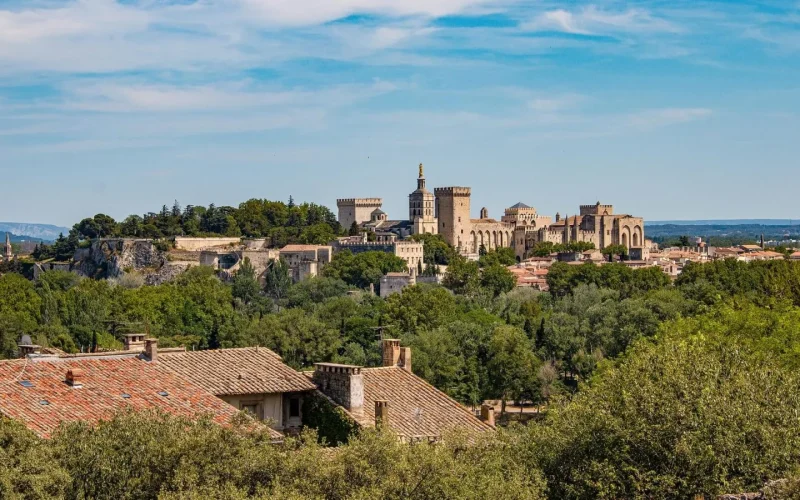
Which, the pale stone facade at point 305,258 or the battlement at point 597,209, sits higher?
the battlement at point 597,209

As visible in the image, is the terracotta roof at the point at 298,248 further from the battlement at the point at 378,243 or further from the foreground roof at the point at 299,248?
the battlement at the point at 378,243

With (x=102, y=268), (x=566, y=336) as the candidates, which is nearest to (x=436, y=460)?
(x=566, y=336)

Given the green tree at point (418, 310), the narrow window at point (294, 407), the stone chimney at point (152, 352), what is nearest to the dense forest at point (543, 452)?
the narrow window at point (294, 407)

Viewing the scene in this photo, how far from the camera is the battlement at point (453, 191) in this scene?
519ft

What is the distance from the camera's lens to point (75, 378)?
20.5m

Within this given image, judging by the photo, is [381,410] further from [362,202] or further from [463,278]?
[362,202]

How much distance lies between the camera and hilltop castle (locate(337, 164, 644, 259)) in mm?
155625

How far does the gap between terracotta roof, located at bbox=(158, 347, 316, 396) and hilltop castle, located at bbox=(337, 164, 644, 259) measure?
126 metres

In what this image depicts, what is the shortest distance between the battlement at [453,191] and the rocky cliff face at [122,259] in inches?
1596

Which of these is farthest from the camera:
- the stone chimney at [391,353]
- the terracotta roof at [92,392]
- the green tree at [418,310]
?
the green tree at [418,310]

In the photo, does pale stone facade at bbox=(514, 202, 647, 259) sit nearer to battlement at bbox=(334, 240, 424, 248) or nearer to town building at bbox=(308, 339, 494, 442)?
battlement at bbox=(334, 240, 424, 248)

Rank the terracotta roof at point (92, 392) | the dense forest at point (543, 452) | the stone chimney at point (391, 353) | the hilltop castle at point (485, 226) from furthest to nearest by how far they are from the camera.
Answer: the hilltop castle at point (485, 226) → the stone chimney at point (391, 353) → the terracotta roof at point (92, 392) → the dense forest at point (543, 452)

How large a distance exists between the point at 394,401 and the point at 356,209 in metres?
150

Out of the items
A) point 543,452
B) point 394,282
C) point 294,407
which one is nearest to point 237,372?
point 294,407
